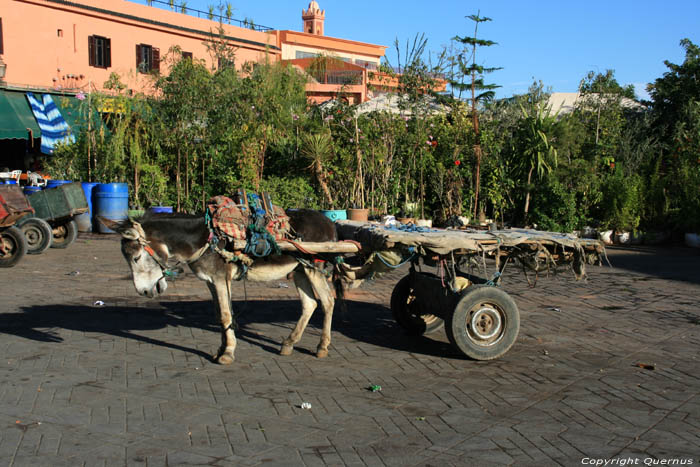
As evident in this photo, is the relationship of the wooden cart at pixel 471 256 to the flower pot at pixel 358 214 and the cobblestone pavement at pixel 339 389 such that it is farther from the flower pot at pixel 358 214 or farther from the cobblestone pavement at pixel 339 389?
the flower pot at pixel 358 214

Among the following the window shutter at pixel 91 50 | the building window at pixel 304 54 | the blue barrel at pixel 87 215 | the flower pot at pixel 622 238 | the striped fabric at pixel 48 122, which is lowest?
the flower pot at pixel 622 238

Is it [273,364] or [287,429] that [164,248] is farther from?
[287,429]

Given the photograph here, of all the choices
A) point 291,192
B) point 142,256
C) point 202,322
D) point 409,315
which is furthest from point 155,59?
point 142,256

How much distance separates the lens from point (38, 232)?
1291 centimetres

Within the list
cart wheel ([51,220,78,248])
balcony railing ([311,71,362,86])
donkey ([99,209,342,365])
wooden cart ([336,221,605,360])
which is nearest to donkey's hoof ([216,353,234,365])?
donkey ([99,209,342,365])

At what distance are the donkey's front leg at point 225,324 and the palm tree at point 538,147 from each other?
11.4 meters

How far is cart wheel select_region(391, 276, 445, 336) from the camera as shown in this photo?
23.3 ft

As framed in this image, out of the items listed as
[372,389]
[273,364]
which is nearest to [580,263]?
[372,389]

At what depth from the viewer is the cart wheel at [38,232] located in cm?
1285

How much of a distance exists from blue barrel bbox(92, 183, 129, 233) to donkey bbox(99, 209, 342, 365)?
1060cm

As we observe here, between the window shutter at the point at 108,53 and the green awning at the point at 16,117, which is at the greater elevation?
the window shutter at the point at 108,53

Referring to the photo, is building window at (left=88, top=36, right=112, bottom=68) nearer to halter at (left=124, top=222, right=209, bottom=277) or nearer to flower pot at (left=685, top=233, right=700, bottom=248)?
flower pot at (left=685, top=233, right=700, bottom=248)

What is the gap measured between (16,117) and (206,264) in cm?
1798

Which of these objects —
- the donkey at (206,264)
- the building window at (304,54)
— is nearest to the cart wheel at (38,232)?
the donkey at (206,264)
